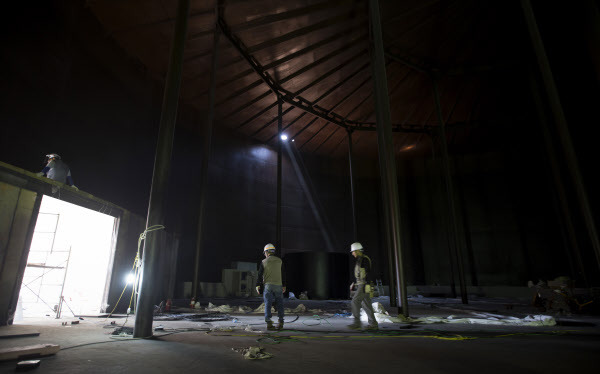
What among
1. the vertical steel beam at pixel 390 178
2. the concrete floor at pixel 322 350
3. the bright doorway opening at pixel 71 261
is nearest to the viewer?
the concrete floor at pixel 322 350

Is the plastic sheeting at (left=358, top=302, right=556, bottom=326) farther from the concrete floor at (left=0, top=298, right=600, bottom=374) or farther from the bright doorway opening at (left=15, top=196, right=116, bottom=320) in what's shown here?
the bright doorway opening at (left=15, top=196, right=116, bottom=320)

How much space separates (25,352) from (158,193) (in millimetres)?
2647

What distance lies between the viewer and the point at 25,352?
3473 mm

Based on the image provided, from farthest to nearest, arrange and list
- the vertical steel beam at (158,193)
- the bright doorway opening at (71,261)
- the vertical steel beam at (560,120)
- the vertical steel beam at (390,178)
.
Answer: the vertical steel beam at (560,120) < the bright doorway opening at (71,261) < the vertical steel beam at (390,178) < the vertical steel beam at (158,193)

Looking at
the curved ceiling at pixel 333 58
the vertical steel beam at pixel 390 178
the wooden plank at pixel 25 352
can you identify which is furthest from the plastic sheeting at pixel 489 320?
the curved ceiling at pixel 333 58

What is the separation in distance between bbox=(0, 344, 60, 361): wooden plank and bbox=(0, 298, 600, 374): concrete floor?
103mm

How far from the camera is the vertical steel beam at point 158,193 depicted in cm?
490

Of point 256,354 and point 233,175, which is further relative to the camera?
point 233,175

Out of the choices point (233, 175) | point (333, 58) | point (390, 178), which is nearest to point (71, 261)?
point (390, 178)

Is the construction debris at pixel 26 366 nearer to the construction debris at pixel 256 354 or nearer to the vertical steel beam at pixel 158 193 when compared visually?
the vertical steel beam at pixel 158 193

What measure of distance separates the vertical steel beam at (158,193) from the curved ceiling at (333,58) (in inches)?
305

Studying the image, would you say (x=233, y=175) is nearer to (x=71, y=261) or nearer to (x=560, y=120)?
(x=71, y=261)

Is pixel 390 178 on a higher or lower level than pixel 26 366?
higher

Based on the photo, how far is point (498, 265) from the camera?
68.2 ft
